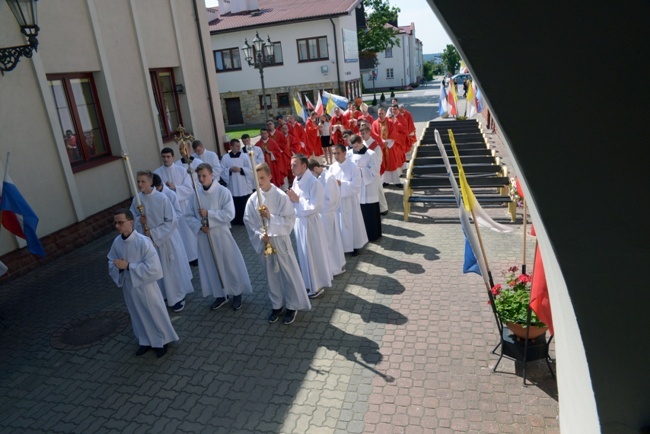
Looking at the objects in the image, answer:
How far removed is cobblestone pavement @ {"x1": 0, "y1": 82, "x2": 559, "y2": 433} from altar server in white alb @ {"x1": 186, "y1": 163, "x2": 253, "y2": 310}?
0.36m

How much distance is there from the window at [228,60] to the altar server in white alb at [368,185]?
27.1 m

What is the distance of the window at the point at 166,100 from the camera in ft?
45.0

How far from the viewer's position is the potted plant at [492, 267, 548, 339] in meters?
4.91

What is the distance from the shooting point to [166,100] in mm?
14297

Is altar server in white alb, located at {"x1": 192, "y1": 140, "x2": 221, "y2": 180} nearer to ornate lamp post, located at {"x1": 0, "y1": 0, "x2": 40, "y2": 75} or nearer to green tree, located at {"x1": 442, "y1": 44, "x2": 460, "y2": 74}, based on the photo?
ornate lamp post, located at {"x1": 0, "y1": 0, "x2": 40, "y2": 75}

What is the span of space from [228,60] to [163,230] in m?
29.5

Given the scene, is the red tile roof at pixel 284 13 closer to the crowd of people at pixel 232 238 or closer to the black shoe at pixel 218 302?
the crowd of people at pixel 232 238

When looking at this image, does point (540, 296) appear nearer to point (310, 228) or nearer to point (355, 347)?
point (355, 347)

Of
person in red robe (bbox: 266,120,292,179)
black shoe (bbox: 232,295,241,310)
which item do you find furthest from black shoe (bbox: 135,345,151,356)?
person in red robe (bbox: 266,120,292,179)

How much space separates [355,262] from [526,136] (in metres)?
7.00

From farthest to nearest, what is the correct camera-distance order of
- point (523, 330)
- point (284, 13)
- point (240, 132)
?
1. point (284, 13)
2. point (240, 132)
3. point (523, 330)

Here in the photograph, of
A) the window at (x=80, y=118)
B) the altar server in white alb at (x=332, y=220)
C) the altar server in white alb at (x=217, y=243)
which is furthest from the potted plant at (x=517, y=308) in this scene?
the window at (x=80, y=118)

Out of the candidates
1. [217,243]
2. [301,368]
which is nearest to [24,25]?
[217,243]

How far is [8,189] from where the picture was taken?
7.20 meters
